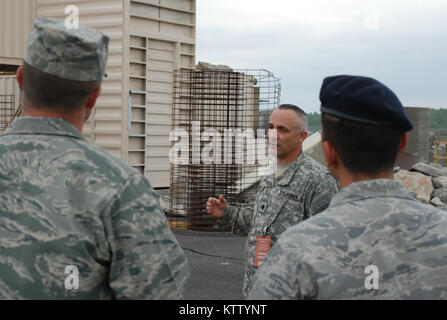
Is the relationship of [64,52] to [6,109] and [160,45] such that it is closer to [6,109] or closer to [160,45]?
[160,45]

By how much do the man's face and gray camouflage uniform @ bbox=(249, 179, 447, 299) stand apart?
2.29 metres

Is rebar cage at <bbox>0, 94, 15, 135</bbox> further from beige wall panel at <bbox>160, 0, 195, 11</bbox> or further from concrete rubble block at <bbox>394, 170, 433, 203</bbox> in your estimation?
concrete rubble block at <bbox>394, 170, 433, 203</bbox>

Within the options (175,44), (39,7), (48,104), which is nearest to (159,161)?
(175,44)

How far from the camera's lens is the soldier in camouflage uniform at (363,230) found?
5.41ft

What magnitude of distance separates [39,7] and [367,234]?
42.2 feet

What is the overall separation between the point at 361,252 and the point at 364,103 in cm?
43

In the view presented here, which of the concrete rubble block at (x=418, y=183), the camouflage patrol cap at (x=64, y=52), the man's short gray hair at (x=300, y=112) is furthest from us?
the concrete rubble block at (x=418, y=183)

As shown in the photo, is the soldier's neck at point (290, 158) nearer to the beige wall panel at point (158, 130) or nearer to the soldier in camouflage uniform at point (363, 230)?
the soldier in camouflage uniform at point (363, 230)

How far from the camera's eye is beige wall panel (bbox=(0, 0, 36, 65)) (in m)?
13.3

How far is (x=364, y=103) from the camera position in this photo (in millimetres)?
1812

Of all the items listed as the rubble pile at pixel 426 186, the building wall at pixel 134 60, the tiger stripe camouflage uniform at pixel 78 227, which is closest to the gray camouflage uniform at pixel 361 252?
the tiger stripe camouflage uniform at pixel 78 227

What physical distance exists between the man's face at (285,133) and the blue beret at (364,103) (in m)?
2.20

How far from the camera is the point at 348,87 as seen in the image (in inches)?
73.6
